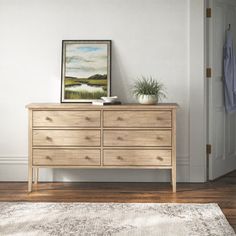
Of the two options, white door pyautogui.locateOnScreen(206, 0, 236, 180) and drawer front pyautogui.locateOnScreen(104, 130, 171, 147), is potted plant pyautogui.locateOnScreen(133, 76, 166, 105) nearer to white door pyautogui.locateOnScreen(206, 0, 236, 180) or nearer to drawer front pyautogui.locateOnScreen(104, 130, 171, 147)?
drawer front pyautogui.locateOnScreen(104, 130, 171, 147)

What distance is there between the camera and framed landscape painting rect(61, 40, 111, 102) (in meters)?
5.03

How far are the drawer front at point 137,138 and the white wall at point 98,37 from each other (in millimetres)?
514

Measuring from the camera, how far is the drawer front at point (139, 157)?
467 cm

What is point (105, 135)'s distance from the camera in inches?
184

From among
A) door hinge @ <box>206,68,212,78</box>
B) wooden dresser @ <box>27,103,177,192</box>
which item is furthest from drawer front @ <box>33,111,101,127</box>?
door hinge @ <box>206,68,212,78</box>

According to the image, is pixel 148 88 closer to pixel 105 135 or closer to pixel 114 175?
pixel 105 135

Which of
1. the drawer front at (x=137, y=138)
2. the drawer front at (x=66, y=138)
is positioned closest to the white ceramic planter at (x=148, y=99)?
the drawer front at (x=137, y=138)

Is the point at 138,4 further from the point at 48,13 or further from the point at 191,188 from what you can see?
the point at 191,188

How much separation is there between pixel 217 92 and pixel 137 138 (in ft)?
3.82

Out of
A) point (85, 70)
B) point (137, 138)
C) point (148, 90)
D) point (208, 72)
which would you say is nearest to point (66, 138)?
point (137, 138)

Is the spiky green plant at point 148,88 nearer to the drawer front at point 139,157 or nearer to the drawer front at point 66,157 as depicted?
the drawer front at point 139,157

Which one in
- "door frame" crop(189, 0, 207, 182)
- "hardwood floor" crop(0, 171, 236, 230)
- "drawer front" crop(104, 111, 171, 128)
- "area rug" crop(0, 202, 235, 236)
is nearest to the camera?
"area rug" crop(0, 202, 235, 236)

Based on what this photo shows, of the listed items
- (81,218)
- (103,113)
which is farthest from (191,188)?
(81,218)

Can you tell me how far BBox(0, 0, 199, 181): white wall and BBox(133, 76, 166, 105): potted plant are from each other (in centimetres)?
6
